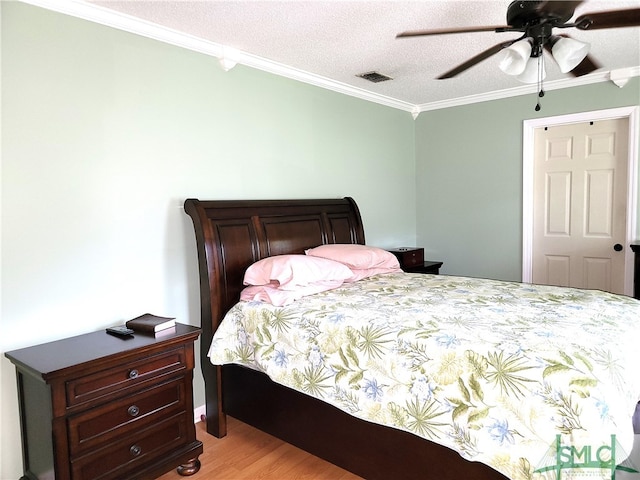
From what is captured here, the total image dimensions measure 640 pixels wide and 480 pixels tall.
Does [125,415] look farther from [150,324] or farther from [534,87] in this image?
[534,87]

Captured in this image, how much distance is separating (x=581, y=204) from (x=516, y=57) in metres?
2.54

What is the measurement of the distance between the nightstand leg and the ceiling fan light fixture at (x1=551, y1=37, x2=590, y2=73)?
106 inches

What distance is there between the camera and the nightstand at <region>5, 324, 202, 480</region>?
6.13 feet

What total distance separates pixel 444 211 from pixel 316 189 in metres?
1.75

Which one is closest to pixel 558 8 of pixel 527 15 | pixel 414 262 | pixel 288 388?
pixel 527 15

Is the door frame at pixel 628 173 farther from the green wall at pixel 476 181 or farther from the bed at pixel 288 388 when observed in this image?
the bed at pixel 288 388

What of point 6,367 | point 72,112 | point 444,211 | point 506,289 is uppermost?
point 72,112

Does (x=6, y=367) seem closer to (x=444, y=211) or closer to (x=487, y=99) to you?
(x=444, y=211)

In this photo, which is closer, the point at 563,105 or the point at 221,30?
the point at 221,30

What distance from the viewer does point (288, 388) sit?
2.40 meters

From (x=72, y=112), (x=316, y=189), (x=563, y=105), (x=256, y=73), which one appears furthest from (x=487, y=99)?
(x=72, y=112)

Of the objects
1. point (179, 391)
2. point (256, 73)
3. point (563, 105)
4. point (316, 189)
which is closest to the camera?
point (179, 391)

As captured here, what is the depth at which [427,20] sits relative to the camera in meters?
2.56

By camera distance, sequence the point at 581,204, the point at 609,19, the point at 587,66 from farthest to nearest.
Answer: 1. the point at 581,204
2. the point at 587,66
3. the point at 609,19
